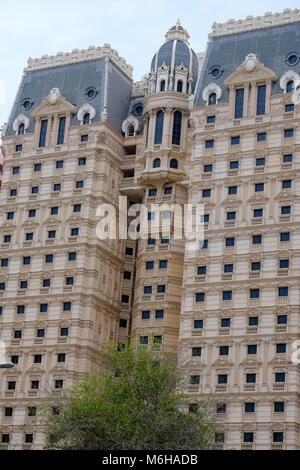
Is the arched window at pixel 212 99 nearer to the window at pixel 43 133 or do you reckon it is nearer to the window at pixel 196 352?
the window at pixel 43 133

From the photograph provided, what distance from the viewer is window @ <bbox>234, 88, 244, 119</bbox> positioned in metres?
115

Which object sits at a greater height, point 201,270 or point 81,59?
point 81,59

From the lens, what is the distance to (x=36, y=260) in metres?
118

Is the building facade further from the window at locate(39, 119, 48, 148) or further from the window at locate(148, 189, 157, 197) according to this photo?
the window at locate(148, 189, 157, 197)

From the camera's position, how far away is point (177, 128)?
12094 cm

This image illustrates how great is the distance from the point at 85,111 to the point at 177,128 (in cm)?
1096

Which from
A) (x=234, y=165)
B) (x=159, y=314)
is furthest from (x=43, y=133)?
(x=159, y=314)

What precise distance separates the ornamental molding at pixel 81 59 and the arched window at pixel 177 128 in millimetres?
12218

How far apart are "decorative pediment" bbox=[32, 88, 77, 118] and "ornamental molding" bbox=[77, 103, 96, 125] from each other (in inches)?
32.8

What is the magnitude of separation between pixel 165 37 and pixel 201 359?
134 feet

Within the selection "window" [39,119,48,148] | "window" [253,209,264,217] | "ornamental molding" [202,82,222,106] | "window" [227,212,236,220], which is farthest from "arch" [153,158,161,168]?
"window" [253,209,264,217]

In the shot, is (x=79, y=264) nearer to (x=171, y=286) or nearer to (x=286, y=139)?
(x=171, y=286)

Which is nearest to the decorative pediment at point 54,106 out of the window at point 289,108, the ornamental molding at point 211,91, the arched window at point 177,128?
the arched window at point 177,128

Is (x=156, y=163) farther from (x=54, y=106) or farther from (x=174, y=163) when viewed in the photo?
(x=54, y=106)
